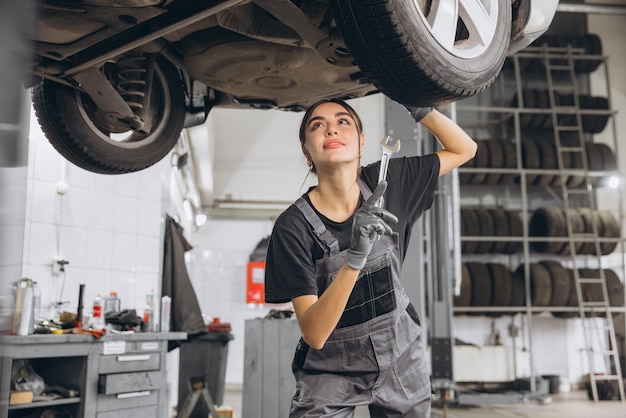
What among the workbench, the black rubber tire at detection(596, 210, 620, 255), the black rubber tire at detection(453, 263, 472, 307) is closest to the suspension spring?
the workbench

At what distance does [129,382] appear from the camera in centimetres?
330

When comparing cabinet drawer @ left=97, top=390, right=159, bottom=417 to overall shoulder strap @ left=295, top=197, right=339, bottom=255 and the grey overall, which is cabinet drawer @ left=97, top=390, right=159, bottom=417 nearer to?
the grey overall

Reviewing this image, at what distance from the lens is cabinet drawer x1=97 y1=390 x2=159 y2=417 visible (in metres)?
3.21

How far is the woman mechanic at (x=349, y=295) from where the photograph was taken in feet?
4.90

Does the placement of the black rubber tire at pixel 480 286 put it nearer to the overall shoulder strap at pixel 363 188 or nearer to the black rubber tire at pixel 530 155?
the black rubber tire at pixel 530 155

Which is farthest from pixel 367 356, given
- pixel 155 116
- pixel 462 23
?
pixel 155 116

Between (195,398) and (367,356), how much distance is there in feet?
11.8

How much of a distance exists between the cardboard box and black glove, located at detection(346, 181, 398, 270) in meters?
2.17

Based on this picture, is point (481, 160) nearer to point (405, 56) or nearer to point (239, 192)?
point (239, 192)

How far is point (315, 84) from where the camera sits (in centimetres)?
229

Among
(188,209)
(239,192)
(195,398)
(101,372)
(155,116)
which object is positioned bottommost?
(195,398)

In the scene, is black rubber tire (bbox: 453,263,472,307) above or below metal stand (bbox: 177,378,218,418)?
above

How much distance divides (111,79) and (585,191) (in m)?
7.65

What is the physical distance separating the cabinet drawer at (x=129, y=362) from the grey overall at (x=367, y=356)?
1958mm
